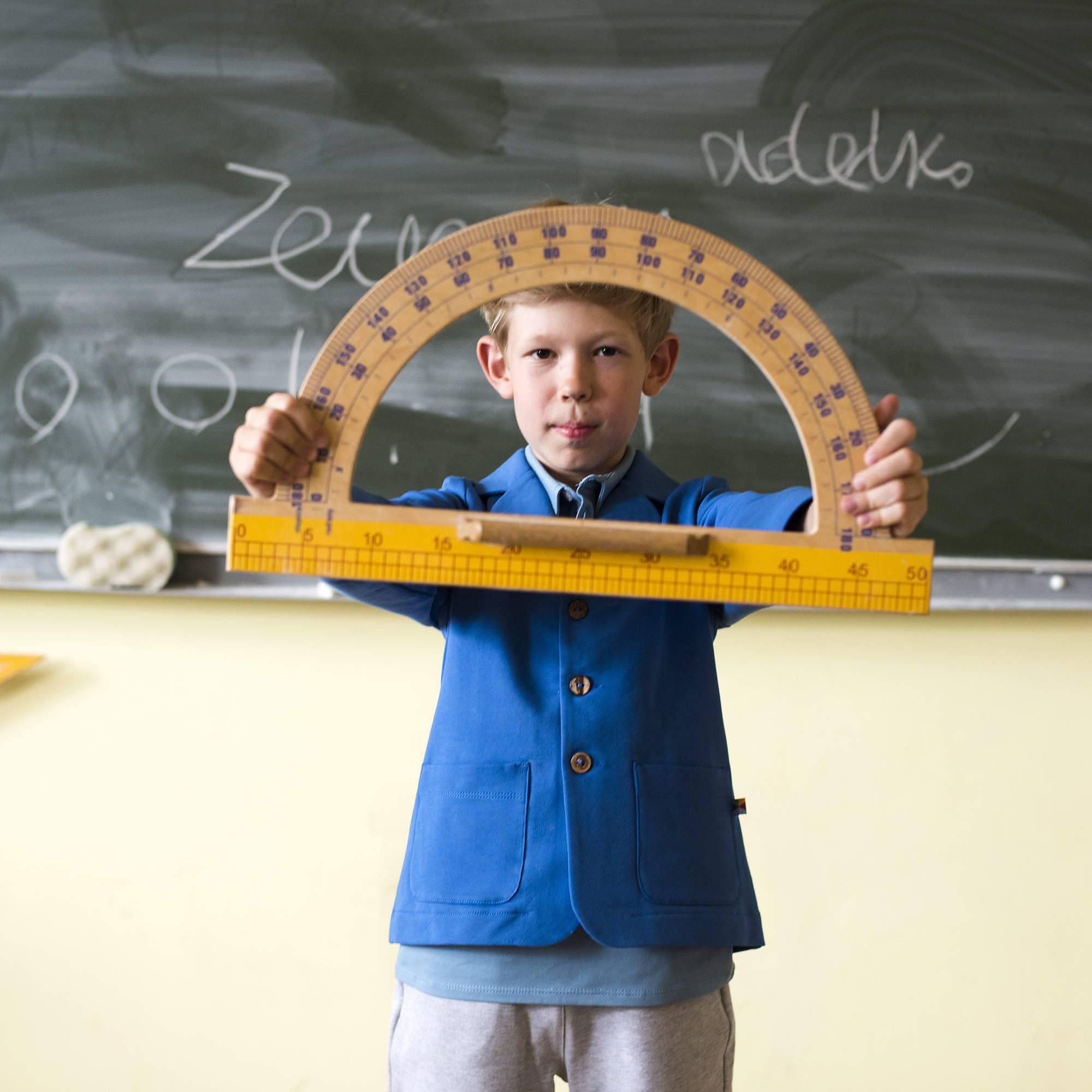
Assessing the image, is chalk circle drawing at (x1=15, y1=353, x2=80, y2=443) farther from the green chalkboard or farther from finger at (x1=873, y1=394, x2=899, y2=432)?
finger at (x1=873, y1=394, x2=899, y2=432)

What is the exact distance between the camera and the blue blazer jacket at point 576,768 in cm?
116

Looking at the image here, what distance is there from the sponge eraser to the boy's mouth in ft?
3.79

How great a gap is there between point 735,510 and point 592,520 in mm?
204

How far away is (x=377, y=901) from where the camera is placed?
2213mm

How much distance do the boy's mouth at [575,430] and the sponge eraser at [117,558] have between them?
1.15m

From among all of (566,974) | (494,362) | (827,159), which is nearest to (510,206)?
(827,159)

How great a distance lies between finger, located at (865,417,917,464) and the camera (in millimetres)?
1141

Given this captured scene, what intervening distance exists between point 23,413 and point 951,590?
1.89 m

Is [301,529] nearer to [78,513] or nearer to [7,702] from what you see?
[78,513]

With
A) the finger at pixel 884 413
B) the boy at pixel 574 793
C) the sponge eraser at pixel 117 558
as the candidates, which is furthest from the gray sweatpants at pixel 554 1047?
the sponge eraser at pixel 117 558

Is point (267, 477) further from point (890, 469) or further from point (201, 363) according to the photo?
point (201, 363)

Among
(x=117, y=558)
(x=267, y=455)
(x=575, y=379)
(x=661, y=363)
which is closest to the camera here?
(x=267, y=455)

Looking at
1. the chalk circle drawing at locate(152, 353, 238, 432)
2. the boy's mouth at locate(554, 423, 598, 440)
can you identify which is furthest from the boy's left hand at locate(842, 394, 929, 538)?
the chalk circle drawing at locate(152, 353, 238, 432)

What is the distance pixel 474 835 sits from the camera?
119 centimetres
